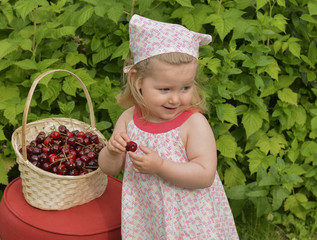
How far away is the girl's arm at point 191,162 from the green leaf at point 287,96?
133 cm

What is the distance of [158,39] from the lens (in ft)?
7.03

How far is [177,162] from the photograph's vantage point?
222 centimetres

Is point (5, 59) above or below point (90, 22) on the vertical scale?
below

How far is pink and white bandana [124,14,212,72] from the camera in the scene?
2139mm

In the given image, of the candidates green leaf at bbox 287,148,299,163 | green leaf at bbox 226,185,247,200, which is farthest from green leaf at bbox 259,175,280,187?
green leaf at bbox 287,148,299,163

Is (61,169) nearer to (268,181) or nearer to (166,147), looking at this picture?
(166,147)

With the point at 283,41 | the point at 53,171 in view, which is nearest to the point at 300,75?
the point at 283,41

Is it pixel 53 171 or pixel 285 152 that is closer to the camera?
pixel 53 171

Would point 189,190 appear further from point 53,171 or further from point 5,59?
point 5,59

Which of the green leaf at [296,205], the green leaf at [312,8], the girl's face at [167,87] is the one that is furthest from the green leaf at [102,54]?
the green leaf at [296,205]

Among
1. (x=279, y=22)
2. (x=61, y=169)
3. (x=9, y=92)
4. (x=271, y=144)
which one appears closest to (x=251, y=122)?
(x=271, y=144)

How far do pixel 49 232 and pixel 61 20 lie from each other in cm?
164

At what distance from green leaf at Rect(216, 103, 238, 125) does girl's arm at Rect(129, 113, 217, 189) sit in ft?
3.08

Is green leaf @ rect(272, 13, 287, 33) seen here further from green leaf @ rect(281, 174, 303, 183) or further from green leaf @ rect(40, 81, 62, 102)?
green leaf @ rect(40, 81, 62, 102)
